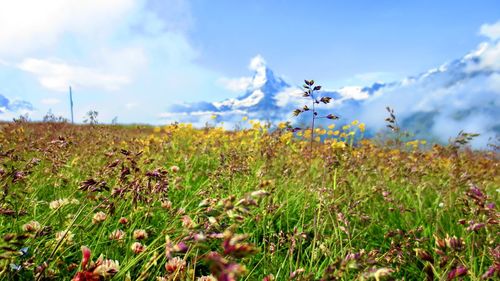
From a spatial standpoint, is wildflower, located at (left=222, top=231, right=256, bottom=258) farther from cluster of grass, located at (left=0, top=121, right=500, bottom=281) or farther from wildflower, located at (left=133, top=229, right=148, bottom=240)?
wildflower, located at (left=133, top=229, right=148, bottom=240)

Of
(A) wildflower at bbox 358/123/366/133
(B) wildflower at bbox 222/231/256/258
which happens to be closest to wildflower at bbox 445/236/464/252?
(B) wildflower at bbox 222/231/256/258

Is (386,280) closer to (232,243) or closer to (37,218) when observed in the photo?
(232,243)

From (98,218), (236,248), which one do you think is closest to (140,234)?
(98,218)

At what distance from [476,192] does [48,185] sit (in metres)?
3.72

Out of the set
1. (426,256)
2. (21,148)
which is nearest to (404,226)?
(426,256)

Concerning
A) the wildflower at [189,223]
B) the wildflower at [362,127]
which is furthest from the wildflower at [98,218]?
the wildflower at [362,127]

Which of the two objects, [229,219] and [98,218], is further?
[229,219]

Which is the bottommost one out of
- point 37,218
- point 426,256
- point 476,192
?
point 37,218

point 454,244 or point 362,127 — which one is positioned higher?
point 362,127

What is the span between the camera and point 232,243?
910mm

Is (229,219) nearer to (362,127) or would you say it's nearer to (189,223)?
(189,223)

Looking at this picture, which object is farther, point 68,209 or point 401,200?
point 401,200

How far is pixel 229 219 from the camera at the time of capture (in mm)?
3061

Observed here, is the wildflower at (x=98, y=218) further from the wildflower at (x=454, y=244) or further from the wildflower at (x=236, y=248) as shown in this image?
the wildflower at (x=454, y=244)
